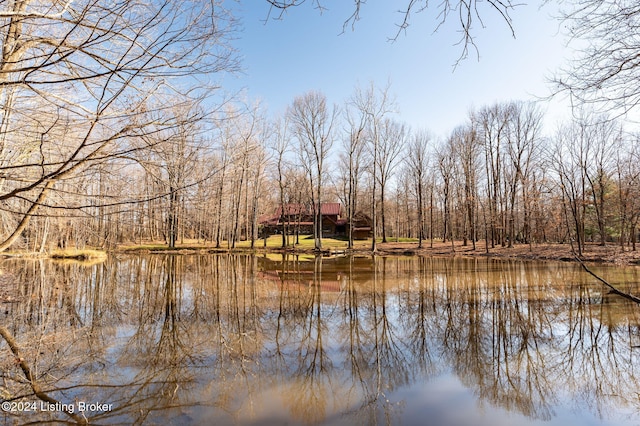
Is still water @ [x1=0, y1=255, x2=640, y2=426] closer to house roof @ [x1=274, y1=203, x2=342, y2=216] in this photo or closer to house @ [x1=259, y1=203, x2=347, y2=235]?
house @ [x1=259, y1=203, x2=347, y2=235]

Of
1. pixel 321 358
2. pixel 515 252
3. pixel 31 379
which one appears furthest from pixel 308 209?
pixel 31 379

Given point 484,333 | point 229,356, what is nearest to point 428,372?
point 484,333

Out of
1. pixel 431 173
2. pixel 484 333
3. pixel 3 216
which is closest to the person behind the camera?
pixel 3 216

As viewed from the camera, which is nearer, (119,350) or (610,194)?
(119,350)

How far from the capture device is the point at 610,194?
32.2 metres

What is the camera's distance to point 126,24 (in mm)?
2395

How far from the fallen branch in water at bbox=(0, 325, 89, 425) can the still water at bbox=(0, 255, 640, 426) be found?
0.13 ft

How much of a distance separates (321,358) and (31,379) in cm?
414

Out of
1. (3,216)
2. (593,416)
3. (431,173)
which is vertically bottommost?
(593,416)

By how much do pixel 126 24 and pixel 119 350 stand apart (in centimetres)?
537

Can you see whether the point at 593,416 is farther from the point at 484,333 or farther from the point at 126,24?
the point at 126,24

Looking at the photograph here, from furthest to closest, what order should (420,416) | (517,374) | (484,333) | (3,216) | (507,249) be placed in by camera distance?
(507,249) → (484,333) → (3,216) → (517,374) → (420,416)

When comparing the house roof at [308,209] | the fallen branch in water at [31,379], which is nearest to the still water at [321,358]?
the fallen branch in water at [31,379]

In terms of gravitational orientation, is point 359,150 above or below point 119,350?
above
